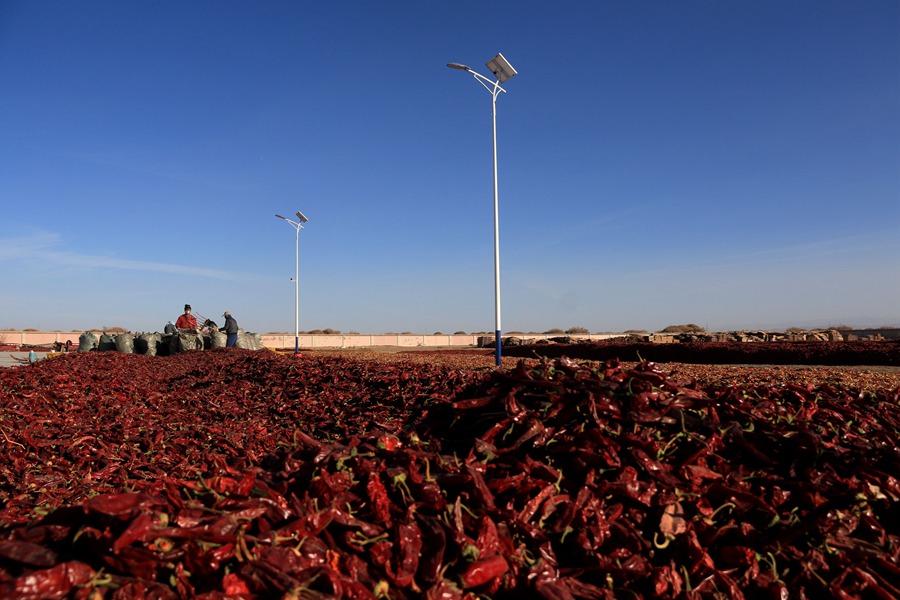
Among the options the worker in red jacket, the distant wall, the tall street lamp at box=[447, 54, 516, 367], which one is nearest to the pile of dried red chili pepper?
the tall street lamp at box=[447, 54, 516, 367]

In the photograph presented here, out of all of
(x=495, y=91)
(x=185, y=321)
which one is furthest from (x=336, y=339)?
(x=495, y=91)

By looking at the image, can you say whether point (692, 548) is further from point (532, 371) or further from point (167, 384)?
point (167, 384)

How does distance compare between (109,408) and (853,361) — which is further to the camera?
(853,361)

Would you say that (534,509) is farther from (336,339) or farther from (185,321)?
(336,339)

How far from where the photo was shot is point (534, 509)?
9.54ft

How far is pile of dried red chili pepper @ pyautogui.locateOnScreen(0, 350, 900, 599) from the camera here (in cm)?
222

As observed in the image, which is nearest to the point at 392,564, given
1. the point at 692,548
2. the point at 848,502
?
the point at 692,548

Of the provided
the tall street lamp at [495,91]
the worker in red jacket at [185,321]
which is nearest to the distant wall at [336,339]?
the worker in red jacket at [185,321]

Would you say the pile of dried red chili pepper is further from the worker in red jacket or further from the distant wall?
the distant wall

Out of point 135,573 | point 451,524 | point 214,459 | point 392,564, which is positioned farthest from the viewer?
point 214,459

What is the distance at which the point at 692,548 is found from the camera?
2820mm

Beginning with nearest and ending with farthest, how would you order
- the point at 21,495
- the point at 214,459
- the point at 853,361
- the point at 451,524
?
the point at 451,524 < the point at 21,495 < the point at 214,459 < the point at 853,361

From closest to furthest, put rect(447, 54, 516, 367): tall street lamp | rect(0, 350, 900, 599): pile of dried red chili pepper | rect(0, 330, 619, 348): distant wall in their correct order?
rect(0, 350, 900, 599): pile of dried red chili pepper
rect(447, 54, 516, 367): tall street lamp
rect(0, 330, 619, 348): distant wall

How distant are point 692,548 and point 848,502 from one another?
1.06 metres
